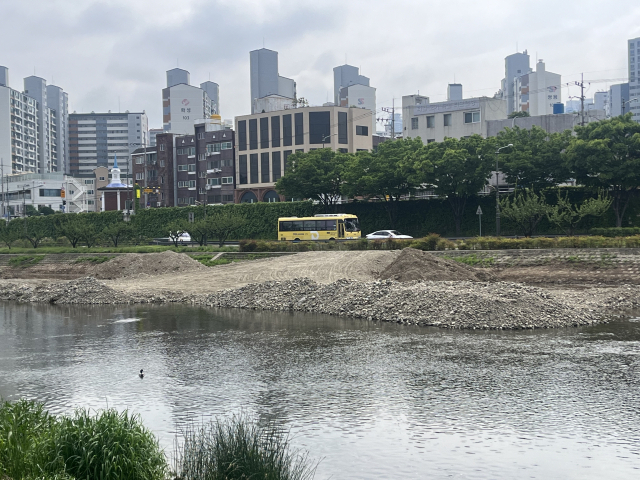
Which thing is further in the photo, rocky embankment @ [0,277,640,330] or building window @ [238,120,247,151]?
building window @ [238,120,247,151]

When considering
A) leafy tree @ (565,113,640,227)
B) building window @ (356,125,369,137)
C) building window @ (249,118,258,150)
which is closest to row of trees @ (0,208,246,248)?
building window @ (249,118,258,150)

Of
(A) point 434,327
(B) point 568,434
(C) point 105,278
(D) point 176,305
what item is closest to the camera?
(B) point 568,434

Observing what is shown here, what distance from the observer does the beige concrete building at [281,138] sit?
10538cm

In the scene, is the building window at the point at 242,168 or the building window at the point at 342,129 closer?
the building window at the point at 342,129

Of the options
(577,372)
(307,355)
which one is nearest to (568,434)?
(577,372)

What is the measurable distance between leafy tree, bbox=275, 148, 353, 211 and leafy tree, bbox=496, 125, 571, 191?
19301mm

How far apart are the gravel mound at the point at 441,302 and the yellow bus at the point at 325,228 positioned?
3200 centimetres

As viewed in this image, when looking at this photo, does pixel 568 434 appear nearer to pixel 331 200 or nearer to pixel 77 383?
pixel 77 383

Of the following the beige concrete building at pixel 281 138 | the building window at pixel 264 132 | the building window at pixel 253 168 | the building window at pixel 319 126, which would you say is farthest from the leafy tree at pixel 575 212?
the building window at pixel 253 168

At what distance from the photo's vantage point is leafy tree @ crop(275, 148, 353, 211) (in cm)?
7662

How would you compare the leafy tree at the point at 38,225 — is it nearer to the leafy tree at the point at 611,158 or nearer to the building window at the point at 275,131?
the building window at the point at 275,131

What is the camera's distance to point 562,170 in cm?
6212

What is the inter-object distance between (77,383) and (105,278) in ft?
116

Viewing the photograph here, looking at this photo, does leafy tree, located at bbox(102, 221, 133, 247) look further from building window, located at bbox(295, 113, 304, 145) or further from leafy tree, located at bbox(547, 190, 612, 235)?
leafy tree, located at bbox(547, 190, 612, 235)
